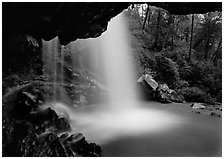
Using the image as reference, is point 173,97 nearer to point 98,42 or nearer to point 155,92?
point 155,92

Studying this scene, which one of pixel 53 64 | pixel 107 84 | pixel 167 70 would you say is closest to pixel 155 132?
pixel 107 84

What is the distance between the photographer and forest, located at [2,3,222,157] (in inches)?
210

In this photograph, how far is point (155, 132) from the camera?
7516 millimetres

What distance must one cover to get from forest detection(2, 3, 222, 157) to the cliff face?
1.3 inches

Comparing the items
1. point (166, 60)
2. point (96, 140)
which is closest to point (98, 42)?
point (166, 60)

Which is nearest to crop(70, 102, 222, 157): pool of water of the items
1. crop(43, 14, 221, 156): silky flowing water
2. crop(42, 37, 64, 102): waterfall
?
crop(43, 14, 221, 156): silky flowing water

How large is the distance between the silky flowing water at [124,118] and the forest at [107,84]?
0.13 feet

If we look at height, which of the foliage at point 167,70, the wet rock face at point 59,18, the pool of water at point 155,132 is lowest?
the pool of water at point 155,132

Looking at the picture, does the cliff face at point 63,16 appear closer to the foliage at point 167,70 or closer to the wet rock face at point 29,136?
the wet rock face at point 29,136

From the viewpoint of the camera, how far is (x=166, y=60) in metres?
18.2

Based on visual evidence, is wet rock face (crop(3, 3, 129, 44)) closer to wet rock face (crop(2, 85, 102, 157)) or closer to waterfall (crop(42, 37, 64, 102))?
wet rock face (crop(2, 85, 102, 157))

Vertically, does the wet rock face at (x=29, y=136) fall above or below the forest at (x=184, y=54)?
below

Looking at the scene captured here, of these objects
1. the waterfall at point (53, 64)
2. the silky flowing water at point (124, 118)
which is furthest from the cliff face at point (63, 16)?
the waterfall at point (53, 64)

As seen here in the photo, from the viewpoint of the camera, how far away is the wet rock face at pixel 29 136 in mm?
4586
